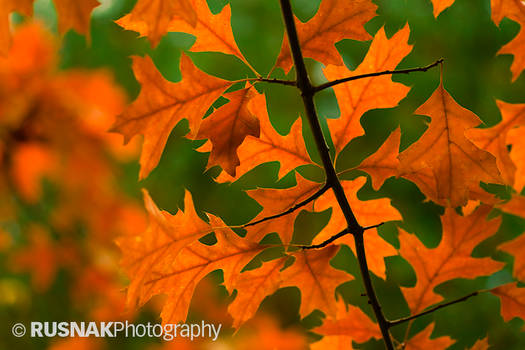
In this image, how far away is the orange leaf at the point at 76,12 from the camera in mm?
516

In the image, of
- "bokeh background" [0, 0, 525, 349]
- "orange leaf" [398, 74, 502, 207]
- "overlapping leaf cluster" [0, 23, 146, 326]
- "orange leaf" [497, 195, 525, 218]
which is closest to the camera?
"orange leaf" [398, 74, 502, 207]

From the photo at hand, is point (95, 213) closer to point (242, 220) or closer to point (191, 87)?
point (242, 220)

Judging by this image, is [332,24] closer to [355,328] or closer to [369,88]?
[369,88]

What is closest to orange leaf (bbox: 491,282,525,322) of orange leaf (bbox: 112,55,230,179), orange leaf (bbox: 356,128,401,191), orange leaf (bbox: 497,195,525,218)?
orange leaf (bbox: 497,195,525,218)

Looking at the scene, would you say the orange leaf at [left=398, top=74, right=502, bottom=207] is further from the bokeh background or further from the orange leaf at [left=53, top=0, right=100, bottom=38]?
the bokeh background

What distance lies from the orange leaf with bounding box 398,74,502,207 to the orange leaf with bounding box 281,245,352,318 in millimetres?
156

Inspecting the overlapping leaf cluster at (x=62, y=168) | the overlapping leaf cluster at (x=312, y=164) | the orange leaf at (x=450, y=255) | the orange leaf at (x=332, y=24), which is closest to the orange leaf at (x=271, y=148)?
the overlapping leaf cluster at (x=312, y=164)

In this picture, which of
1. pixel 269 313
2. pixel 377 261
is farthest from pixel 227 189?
pixel 377 261

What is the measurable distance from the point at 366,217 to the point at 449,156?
0.64 feet

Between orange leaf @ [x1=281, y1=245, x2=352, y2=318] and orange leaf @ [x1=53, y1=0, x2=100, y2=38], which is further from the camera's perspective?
orange leaf @ [x1=281, y1=245, x2=352, y2=318]

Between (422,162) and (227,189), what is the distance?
10.3ft

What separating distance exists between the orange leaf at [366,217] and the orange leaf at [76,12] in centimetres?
39

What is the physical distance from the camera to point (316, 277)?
707 mm

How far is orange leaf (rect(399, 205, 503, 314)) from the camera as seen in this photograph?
2.56ft
